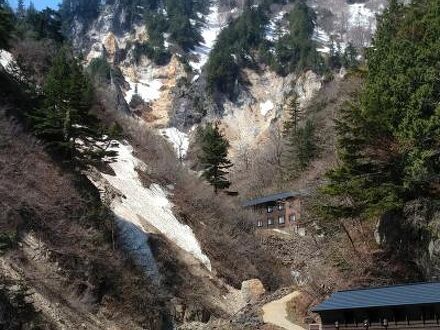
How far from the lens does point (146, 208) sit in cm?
3566

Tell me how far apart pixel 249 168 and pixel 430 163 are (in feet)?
188

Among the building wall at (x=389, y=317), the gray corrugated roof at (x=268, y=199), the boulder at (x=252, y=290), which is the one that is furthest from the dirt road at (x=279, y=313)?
the gray corrugated roof at (x=268, y=199)

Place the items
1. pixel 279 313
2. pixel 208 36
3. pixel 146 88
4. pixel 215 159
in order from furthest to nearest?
pixel 208 36 → pixel 146 88 → pixel 215 159 → pixel 279 313

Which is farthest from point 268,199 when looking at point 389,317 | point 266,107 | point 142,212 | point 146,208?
point 266,107

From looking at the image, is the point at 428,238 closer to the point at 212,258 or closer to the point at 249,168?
the point at 212,258

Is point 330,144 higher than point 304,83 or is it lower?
lower

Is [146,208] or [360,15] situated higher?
[360,15]

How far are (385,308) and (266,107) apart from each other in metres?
95.6

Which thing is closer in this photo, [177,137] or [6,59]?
[6,59]

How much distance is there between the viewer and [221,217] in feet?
137

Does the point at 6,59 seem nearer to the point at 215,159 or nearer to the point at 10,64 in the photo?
the point at 10,64

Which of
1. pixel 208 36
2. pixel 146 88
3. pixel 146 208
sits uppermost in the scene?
pixel 208 36

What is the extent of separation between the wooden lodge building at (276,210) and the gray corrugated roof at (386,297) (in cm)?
3066

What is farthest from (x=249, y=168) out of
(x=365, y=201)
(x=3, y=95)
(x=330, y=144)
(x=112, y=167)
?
(x=365, y=201)
